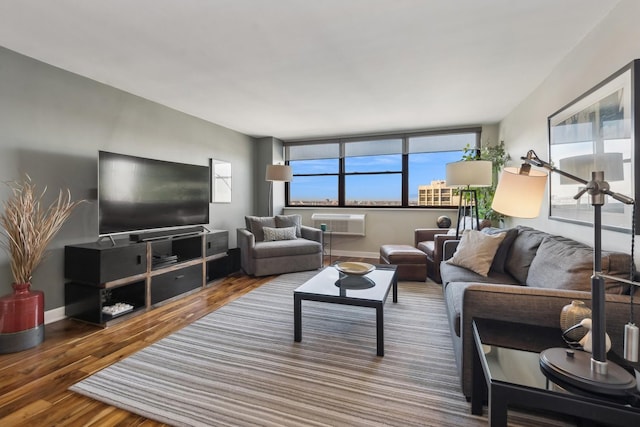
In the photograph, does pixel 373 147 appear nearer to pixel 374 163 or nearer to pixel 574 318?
pixel 374 163

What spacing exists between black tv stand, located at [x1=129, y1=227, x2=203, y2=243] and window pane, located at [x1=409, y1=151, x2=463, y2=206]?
3664 millimetres

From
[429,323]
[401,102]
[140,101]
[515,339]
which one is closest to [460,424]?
[515,339]

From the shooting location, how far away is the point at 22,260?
2.27 m

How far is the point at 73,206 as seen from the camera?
2787 millimetres

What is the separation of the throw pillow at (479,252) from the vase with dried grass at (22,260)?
3.51m

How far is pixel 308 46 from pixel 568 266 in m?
2.32

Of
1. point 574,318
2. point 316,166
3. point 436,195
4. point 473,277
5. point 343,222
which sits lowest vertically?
point 473,277

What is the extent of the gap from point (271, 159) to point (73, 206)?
3.37 m

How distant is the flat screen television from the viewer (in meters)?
2.86

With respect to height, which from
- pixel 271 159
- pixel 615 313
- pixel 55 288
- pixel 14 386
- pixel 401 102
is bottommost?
pixel 14 386

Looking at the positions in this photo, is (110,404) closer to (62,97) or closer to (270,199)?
(62,97)

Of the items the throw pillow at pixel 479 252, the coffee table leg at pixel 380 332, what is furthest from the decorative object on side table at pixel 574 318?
the throw pillow at pixel 479 252

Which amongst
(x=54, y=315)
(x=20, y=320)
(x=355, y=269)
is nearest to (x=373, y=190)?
(x=355, y=269)

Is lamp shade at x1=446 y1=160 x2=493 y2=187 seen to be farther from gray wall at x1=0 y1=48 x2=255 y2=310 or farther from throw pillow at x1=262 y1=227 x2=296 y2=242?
gray wall at x1=0 y1=48 x2=255 y2=310
